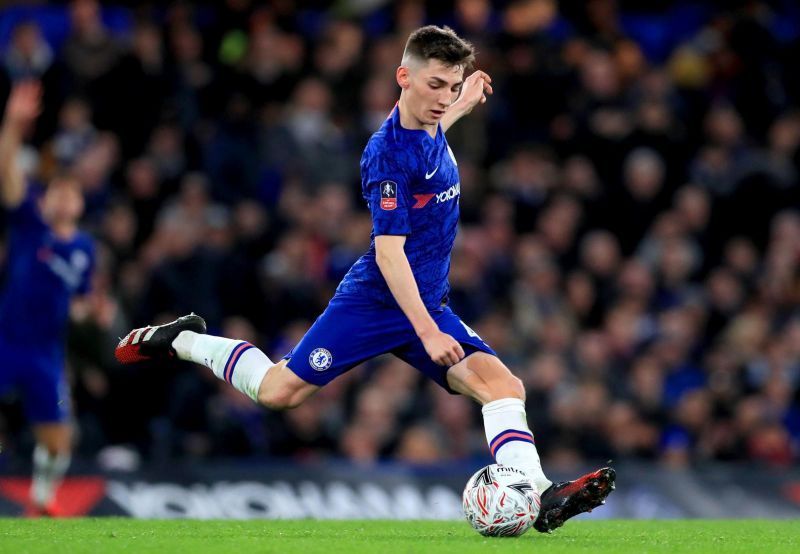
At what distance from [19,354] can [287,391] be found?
3719 mm

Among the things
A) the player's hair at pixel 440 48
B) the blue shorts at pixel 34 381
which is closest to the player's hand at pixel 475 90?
the player's hair at pixel 440 48

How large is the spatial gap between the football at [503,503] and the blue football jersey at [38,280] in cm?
475

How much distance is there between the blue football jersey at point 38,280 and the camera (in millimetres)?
10508

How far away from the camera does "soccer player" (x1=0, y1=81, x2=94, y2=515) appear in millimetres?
10430

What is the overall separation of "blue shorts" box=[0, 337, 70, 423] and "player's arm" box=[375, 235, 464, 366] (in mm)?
4291

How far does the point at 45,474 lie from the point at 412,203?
4535 mm

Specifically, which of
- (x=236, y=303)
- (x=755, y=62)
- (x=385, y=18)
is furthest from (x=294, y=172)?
(x=755, y=62)

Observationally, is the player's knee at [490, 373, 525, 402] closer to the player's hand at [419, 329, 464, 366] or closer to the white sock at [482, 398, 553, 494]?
the white sock at [482, 398, 553, 494]

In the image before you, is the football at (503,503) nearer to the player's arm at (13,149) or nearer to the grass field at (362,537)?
the grass field at (362,537)

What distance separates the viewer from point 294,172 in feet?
45.8

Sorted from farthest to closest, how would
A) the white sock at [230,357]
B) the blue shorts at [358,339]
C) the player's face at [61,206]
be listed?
the player's face at [61,206] → the white sock at [230,357] → the blue shorts at [358,339]

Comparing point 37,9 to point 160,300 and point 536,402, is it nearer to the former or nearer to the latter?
point 160,300

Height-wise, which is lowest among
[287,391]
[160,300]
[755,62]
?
[287,391]

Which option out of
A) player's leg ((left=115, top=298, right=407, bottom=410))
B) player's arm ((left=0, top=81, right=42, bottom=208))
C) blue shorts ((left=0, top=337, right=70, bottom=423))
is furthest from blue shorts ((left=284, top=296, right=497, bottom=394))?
blue shorts ((left=0, top=337, right=70, bottom=423))
